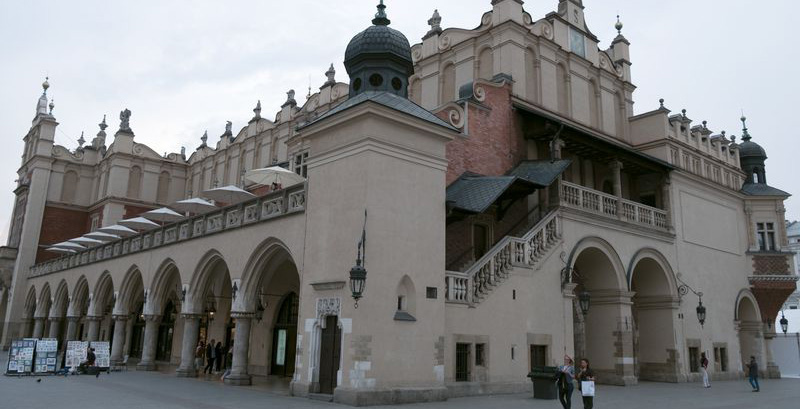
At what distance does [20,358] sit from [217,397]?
984cm

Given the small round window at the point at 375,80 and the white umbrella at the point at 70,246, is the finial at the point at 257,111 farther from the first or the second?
the small round window at the point at 375,80

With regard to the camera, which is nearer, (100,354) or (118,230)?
(100,354)

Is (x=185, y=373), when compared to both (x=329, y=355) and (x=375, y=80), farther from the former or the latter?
(x=375, y=80)

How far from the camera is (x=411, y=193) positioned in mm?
16844

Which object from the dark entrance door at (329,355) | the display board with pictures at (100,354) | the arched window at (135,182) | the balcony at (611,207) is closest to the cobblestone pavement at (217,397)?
the dark entrance door at (329,355)

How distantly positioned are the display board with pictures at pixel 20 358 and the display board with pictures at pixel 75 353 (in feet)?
4.14

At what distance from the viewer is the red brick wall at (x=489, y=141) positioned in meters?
20.7

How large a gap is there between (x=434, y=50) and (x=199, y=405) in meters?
19.4

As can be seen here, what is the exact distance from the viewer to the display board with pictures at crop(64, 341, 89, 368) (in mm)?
22703

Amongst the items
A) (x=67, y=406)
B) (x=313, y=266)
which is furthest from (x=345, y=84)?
(x=67, y=406)

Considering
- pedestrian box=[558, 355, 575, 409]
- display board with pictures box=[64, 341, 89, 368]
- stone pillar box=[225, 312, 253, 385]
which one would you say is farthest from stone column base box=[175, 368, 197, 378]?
pedestrian box=[558, 355, 575, 409]

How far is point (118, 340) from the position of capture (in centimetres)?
2798

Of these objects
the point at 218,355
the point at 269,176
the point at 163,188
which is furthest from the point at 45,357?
the point at 163,188

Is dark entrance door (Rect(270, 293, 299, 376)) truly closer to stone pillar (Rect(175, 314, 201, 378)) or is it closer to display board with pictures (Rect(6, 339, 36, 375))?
stone pillar (Rect(175, 314, 201, 378))
